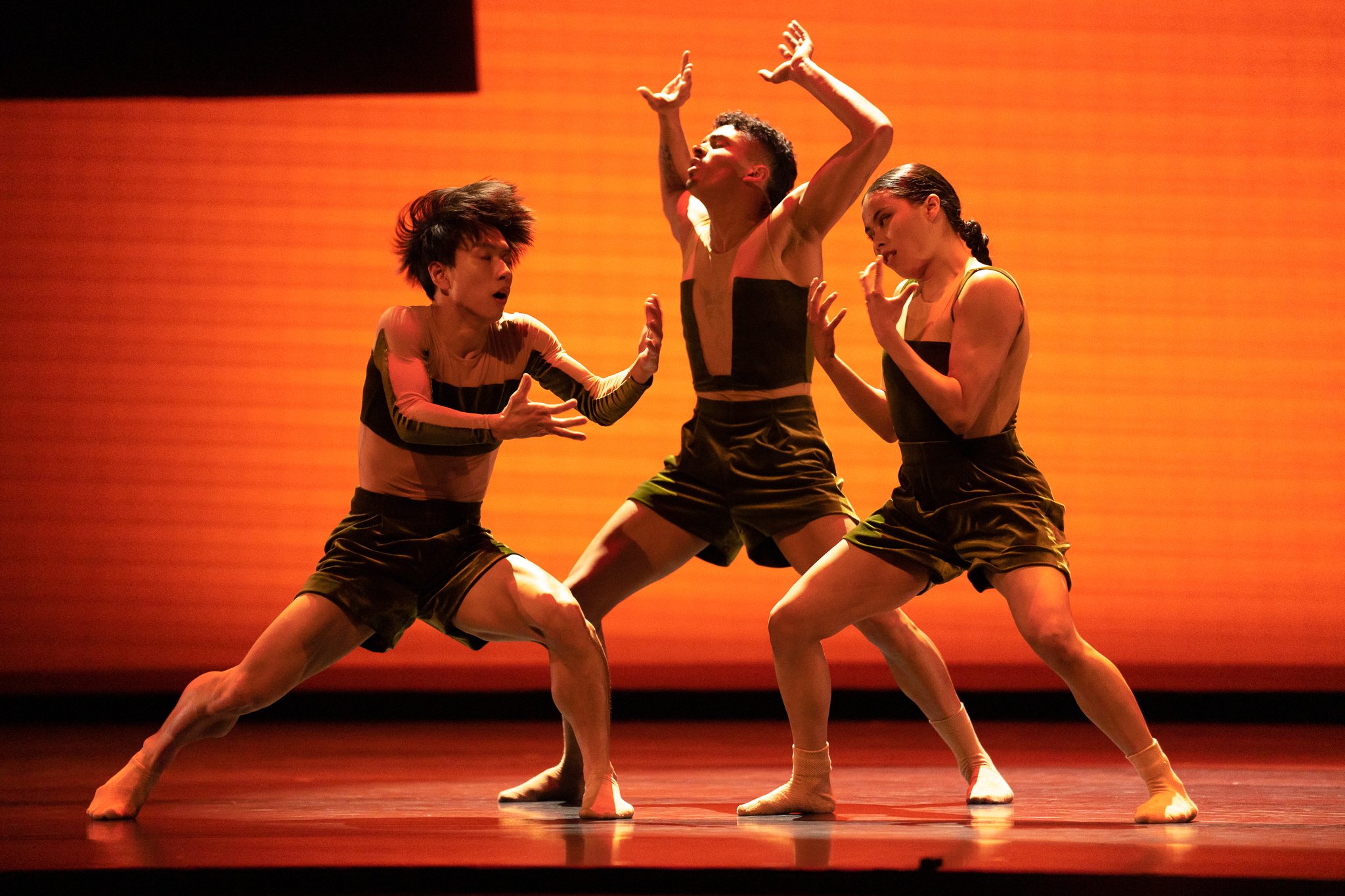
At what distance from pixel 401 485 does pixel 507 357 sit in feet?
1.21

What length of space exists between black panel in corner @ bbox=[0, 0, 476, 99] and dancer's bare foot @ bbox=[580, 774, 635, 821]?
3087mm

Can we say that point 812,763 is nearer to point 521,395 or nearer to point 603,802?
point 603,802

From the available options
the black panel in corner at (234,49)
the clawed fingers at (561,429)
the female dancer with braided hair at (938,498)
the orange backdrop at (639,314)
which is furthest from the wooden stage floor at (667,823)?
the black panel in corner at (234,49)

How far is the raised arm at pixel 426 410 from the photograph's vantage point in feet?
9.42

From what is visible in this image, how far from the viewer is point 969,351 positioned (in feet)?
9.71

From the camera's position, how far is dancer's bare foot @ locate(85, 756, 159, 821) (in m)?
3.02

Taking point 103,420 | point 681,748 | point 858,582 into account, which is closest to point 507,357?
point 858,582

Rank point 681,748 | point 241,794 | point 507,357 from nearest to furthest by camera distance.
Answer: point 507,357
point 241,794
point 681,748

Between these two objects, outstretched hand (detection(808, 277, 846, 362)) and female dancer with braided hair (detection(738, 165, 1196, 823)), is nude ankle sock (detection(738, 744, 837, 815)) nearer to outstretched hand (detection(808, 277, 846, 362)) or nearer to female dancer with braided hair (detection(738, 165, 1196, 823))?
female dancer with braided hair (detection(738, 165, 1196, 823))

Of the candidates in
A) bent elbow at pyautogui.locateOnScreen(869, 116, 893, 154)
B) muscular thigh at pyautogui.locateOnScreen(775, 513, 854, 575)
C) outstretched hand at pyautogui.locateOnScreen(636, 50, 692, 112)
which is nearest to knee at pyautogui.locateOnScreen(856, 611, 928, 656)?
muscular thigh at pyautogui.locateOnScreen(775, 513, 854, 575)

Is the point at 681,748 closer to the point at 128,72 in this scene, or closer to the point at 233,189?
the point at 233,189

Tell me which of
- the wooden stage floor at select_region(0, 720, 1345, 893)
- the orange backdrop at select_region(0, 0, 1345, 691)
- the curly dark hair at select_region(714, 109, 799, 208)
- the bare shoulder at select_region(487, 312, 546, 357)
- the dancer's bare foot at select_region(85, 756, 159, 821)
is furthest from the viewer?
the orange backdrop at select_region(0, 0, 1345, 691)

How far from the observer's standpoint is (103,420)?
525cm

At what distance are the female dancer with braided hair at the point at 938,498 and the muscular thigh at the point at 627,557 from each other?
0.40 meters
